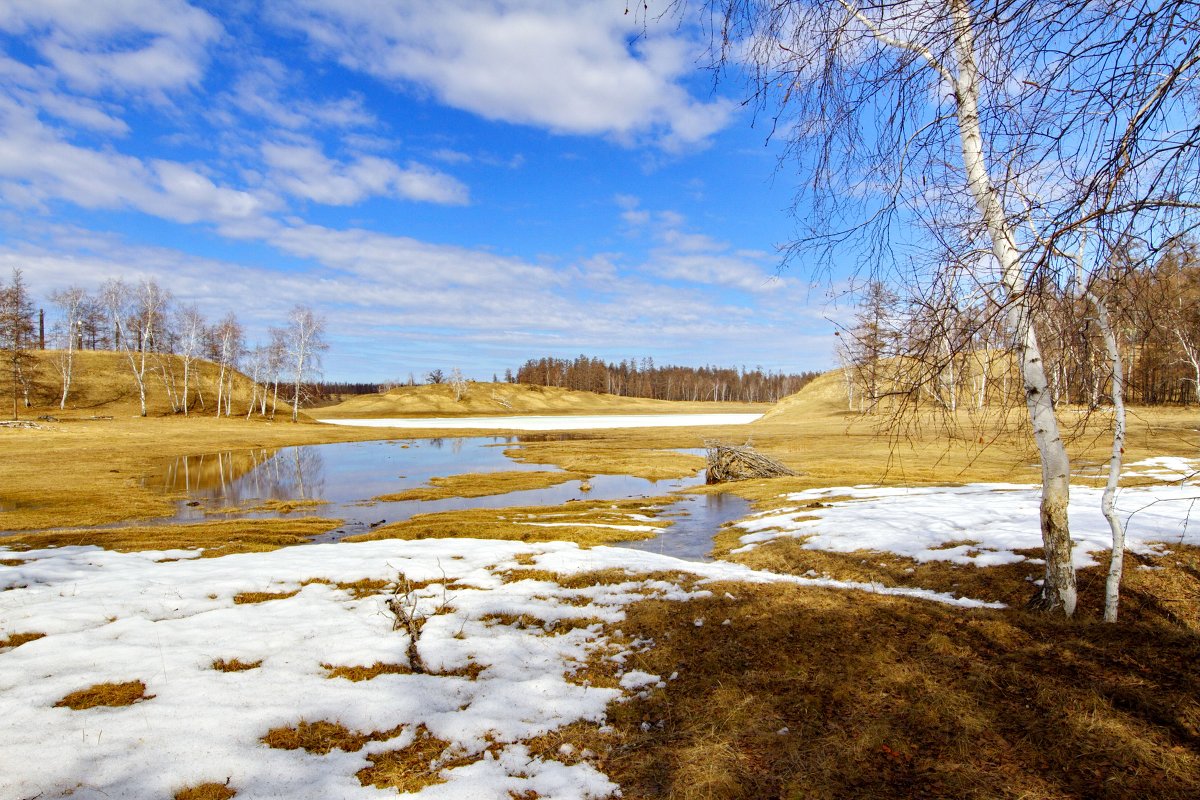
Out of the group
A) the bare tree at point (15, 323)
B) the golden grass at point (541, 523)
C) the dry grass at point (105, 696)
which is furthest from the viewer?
the bare tree at point (15, 323)

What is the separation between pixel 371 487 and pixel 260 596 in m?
21.6

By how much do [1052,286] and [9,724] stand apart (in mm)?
8084

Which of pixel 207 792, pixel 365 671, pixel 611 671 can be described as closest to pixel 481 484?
pixel 365 671

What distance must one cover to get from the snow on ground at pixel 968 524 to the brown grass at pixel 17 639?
1234cm

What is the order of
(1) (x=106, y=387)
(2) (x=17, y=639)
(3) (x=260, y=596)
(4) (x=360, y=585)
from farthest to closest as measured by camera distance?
(1) (x=106, y=387)
(4) (x=360, y=585)
(3) (x=260, y=596)
(2) (x=17, y=639)

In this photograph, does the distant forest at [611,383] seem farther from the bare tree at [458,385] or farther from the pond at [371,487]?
the pond at [371,487]

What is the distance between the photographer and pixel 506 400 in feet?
439

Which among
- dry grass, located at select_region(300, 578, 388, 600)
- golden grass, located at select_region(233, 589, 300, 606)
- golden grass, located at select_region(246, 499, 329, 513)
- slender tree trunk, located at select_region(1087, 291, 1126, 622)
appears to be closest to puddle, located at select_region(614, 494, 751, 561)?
dry grass, located at select_region(300, 578, 388, 600)

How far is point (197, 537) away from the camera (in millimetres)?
15391

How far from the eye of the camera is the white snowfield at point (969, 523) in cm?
877

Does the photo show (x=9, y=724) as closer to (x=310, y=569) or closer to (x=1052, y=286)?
(x=310, y=569)

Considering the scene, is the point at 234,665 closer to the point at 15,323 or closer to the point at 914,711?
the point at 914,711

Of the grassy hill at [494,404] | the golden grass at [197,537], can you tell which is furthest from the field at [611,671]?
the grassy hill at [494,404]

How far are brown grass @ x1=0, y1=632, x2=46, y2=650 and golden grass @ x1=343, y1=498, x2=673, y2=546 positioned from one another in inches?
347
